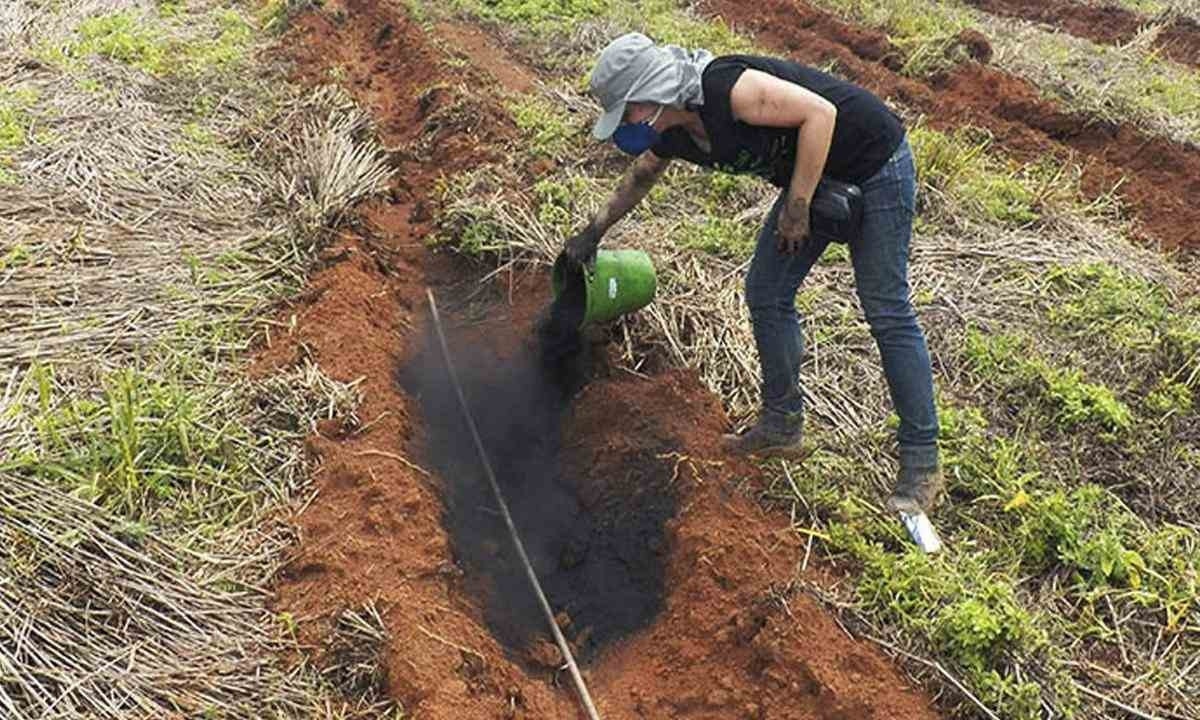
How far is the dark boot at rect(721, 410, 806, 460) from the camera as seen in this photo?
3.85 m

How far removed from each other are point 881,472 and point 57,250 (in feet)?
13.1

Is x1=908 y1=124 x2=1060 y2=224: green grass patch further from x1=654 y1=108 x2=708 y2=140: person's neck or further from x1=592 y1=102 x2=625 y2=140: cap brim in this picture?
x1=592 y1=102 x2=625 y2=140: cap brim

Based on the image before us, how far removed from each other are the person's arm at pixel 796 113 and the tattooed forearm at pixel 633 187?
536 millimetres

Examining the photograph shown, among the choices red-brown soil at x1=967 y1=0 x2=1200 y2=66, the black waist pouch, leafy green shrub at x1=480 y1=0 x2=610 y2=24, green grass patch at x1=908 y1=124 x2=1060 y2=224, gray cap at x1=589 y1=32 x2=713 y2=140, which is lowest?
red-brown soil at x1=967 y1=0 x2=1200 y2=66

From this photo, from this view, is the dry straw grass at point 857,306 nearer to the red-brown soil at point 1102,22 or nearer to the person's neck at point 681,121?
the person's neck at point 681,121

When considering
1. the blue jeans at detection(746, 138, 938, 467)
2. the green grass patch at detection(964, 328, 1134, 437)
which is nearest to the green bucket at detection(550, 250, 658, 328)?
the blue jeans at detection(746, 138, 938, 467)

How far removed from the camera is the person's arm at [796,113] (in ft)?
9.64

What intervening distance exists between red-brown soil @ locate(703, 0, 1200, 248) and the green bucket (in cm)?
362

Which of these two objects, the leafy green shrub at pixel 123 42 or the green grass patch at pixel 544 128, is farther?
the leafy green shrub at pixel 123 42

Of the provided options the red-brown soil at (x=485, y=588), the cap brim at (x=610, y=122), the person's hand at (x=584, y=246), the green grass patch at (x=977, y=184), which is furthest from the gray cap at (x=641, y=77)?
the green grass patch at (x=977, y=184)

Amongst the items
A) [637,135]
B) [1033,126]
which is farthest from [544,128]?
[1033,126]

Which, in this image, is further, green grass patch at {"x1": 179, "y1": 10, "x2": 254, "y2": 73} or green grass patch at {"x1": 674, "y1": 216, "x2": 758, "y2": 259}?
green grass patch at {"x1": 179, "y1": 10, "x2": 254, "y2": 73}

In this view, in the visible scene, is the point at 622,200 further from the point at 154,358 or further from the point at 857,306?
the point at 154,358

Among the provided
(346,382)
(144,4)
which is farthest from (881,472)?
(144,4)
